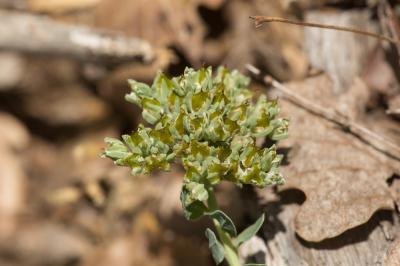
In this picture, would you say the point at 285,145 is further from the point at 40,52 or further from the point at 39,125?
the point at 39,125

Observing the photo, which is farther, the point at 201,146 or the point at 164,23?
the point at 164,23

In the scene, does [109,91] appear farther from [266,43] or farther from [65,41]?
[266,43]

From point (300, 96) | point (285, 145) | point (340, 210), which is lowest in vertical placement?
point (340, 210)

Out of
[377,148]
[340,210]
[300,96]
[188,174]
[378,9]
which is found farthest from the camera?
[378,9]

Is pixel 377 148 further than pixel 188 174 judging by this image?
Yes

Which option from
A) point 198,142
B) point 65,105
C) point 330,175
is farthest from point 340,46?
point 65,105

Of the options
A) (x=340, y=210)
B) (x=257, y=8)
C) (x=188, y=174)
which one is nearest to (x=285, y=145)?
(x=340, y=210)
